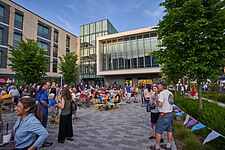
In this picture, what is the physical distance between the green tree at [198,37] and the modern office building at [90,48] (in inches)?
1409

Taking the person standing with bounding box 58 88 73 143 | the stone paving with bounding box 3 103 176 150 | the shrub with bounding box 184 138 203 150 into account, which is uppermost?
the person standing with bounding box 58 88 73 143

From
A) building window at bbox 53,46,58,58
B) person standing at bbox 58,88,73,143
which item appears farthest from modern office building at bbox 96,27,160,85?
person standing at bbox 58,88,73,143

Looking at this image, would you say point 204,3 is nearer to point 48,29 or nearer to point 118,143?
point 118,143

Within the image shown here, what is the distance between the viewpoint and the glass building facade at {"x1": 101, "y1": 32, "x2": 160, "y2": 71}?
33.1m

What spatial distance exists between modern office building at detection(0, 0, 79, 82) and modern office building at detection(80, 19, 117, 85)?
5212 mm

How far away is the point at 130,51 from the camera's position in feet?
117

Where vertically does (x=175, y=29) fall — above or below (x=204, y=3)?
below

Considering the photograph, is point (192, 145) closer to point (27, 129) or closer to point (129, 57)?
point (27, 129)

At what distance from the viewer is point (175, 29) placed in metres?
6.33

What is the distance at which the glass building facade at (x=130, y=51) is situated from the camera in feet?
109

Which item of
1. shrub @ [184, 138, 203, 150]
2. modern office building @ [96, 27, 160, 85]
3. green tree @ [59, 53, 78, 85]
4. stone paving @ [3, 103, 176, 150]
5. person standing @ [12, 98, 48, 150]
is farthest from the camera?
modern office building @ [96, 27, 160, 85]

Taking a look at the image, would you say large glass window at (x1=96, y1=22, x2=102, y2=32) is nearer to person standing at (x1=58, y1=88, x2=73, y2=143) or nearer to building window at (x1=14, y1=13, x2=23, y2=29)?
building window at (x1=14, y1=13, x2=23, y2=29)

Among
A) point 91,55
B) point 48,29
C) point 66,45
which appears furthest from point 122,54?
point 48,29

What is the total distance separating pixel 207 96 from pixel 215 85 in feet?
12.0
